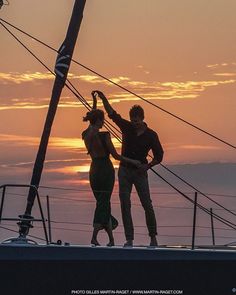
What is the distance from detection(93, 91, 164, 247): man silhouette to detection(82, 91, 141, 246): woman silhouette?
0.16 m

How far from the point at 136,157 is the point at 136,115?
0.64 meters

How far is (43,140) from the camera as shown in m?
19.2

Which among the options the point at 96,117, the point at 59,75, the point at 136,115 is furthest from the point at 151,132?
the point at 59,75

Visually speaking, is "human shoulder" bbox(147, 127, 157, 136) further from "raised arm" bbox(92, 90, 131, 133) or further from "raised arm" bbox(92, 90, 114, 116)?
"raised arm" bbox(92, 90, 114, 116)

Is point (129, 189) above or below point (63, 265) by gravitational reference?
above

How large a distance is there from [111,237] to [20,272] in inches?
69.1

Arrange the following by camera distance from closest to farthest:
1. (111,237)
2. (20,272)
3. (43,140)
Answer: (20,272), (111,237), (43,140)

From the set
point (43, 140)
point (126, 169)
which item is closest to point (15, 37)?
point (43, 140)

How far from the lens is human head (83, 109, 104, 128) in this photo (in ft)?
57.5

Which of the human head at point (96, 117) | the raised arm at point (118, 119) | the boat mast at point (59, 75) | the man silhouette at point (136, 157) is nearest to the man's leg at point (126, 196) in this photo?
the man silhouette at point (136, 157)

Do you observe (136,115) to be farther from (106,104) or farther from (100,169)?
(100,169)

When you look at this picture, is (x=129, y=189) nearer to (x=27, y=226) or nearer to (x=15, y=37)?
(x=27, y=226)

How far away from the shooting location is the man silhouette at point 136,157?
17.8m

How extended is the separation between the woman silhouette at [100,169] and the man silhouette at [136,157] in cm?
16
